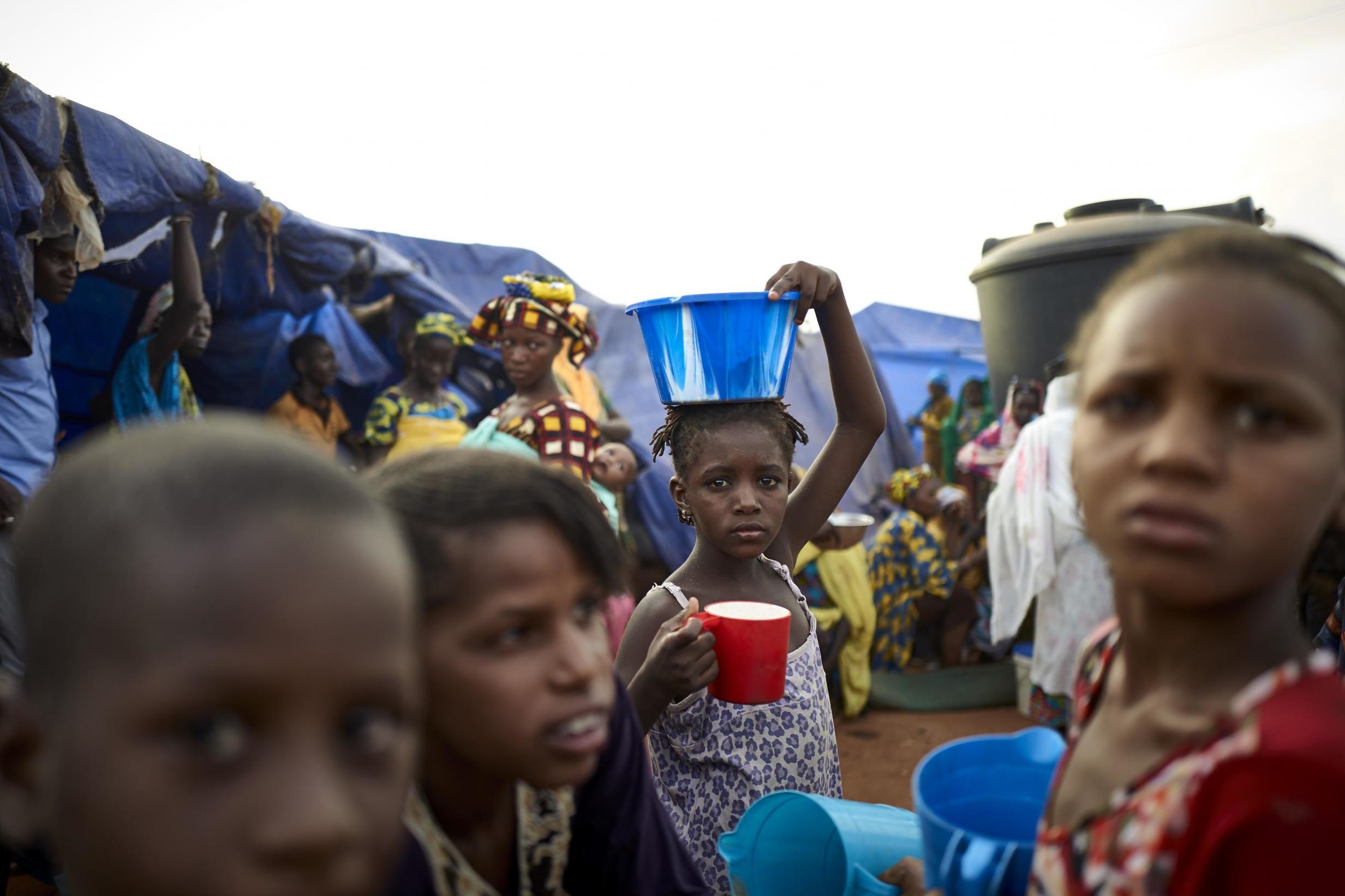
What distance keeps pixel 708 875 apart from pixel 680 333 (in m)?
1.22

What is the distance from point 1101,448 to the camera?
0.87 meters

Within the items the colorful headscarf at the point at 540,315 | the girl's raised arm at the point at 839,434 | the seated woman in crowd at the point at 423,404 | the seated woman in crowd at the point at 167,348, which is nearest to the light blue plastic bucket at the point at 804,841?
the girl's raised arm at the point at 839,434

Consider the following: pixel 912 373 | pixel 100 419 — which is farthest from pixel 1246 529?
pixel 912 373

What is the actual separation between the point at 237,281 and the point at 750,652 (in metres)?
5.13

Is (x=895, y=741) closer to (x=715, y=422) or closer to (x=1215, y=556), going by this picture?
(x=715, y=422)

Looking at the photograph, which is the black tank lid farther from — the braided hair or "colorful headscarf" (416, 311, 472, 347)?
the braided hair

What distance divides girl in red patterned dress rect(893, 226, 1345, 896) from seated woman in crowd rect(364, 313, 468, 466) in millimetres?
5708

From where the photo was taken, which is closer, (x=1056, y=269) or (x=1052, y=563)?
(x=1052, y=563)

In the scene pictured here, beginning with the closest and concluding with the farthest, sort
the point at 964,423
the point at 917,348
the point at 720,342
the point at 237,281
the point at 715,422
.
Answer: the point at 720,342, the point at 715,422, the point at 237,281, the point at 964,423, the point at 917,348

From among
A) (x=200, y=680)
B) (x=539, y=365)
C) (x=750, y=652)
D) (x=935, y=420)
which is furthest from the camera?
(x=935, y=420)

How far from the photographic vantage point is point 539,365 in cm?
465

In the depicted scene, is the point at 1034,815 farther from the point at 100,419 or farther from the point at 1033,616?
the point at 1033,616

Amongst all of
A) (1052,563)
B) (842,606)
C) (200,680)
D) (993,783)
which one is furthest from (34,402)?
(1052,563)

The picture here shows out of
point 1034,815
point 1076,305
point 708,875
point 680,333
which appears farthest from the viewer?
point 1076,305
